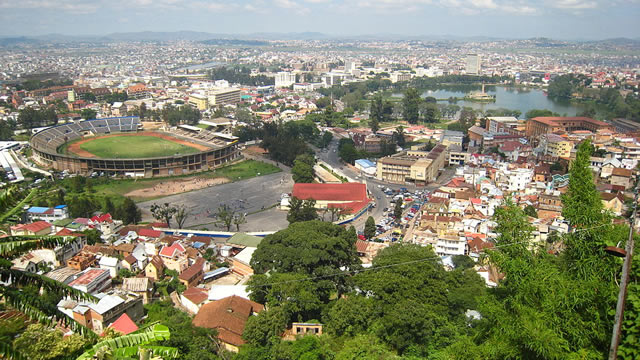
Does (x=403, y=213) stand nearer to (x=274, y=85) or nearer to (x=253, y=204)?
(x=253, y=204)

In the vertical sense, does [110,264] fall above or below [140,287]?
above

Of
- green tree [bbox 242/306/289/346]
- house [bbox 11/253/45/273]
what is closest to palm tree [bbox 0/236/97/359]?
green tree [bbox 242/306/289/346]

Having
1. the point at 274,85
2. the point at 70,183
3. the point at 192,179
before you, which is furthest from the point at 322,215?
the point at 274,85

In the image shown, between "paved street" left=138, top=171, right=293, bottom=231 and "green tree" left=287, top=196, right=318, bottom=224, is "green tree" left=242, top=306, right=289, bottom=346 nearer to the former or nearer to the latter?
"green tree" left=287, top=196, right=318, bottom=224

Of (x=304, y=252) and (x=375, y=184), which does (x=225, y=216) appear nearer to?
(x=304, y=252)

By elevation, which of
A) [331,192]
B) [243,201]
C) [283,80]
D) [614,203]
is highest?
[283,80]

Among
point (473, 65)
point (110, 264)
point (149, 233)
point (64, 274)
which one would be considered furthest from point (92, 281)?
point (473, 65)
